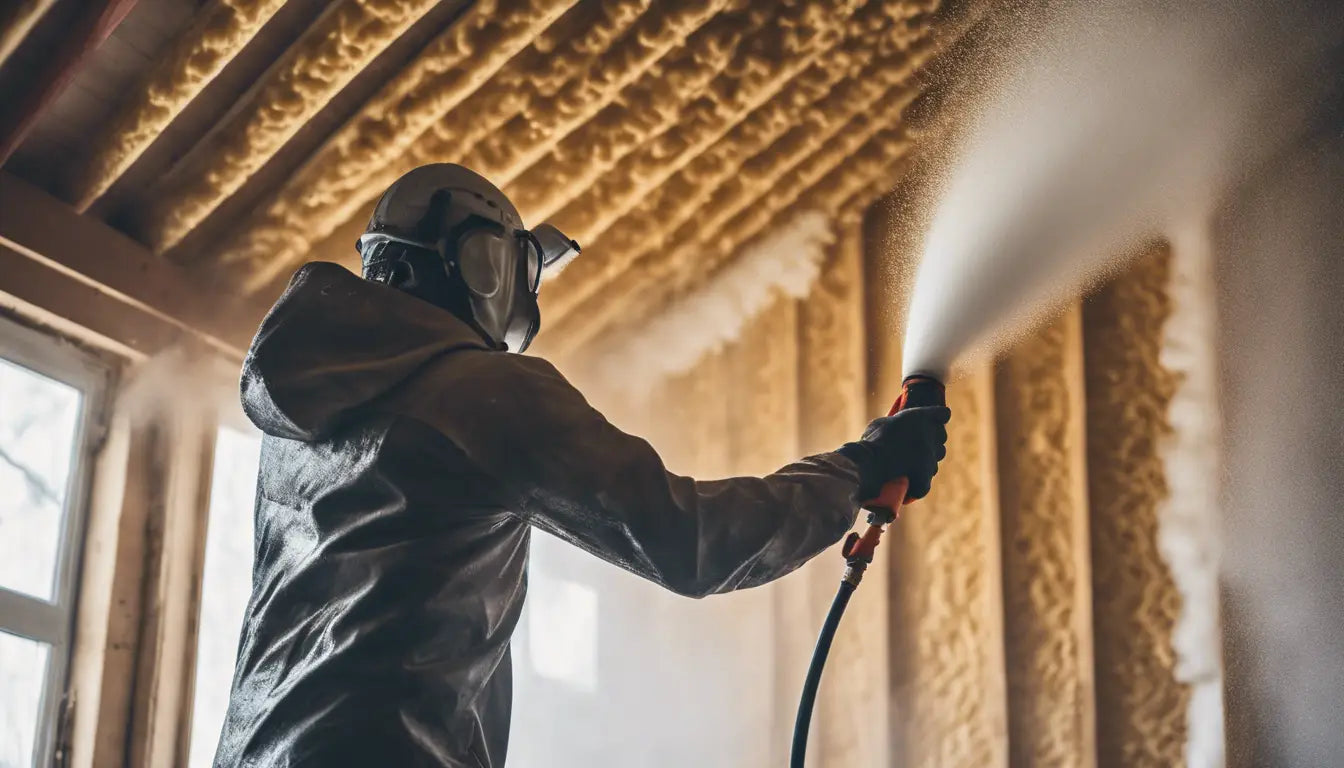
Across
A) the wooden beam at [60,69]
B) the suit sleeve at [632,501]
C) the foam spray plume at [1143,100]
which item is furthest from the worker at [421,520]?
the wooden beam at [60,69]

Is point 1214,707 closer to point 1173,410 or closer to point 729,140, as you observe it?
point 1173,410

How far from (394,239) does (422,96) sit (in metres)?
2.45

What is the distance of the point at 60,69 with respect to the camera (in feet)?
13.1

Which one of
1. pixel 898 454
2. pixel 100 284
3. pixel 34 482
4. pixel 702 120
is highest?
pixel 702 120

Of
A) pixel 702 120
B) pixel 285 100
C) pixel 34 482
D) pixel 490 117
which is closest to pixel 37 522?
pixel 34 482

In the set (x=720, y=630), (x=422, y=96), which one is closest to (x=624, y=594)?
(x=720, y=630)

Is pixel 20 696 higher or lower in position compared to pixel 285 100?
lower

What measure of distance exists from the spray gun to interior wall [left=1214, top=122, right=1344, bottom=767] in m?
3.07

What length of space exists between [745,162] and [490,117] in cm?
103

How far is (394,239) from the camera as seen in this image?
2.28 m

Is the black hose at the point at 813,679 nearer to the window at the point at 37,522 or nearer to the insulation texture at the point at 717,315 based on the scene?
the window at the point at 37,522

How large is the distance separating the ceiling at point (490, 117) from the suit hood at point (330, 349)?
2.05m

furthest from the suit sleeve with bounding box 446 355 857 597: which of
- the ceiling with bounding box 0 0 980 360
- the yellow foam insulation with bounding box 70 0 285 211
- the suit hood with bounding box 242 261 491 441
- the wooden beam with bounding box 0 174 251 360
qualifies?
the wooden beam with bounding box 0 174 251 360

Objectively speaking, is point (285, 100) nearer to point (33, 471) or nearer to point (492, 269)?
point (33, 471)
